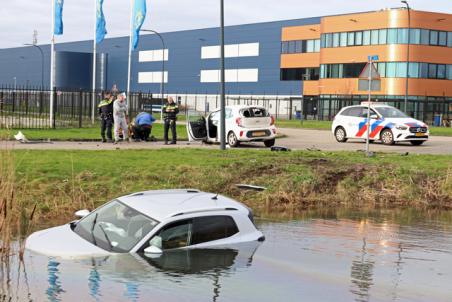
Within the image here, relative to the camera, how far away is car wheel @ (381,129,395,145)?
27.2 m

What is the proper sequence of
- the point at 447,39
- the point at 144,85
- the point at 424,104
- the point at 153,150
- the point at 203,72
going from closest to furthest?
the point at 153,150 < the point at 424,104 < the point at 447,39 < the point at 203,72 < the point at 144,85

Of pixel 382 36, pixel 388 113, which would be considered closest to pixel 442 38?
pixel 382 36

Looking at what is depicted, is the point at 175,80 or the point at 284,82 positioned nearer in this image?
the point at 284,82

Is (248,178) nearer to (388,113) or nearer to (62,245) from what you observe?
(62,245)

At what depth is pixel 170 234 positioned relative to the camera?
8.77 m

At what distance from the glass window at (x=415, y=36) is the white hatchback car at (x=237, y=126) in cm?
4254

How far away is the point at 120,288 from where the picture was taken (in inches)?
316

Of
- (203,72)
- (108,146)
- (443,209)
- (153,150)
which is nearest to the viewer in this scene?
(443,209)

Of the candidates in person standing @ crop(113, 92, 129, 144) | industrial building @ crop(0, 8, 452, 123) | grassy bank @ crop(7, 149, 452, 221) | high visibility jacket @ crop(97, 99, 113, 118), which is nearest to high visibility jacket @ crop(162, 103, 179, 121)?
person standing @ crop(113, 92, 129, 144)

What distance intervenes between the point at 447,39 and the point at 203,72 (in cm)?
3225

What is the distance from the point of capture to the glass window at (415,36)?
210ft

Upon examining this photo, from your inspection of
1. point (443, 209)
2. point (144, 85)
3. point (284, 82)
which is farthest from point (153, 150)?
point (144, 85)

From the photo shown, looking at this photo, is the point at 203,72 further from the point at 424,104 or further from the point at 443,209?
the point at 443,209

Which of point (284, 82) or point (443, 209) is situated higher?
point (284, 82)
